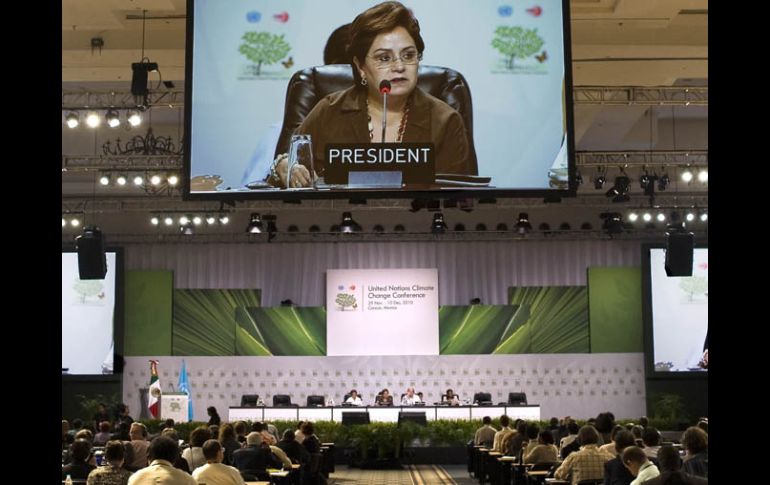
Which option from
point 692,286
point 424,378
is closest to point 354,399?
point 424,378

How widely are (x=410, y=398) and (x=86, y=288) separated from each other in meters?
8.05

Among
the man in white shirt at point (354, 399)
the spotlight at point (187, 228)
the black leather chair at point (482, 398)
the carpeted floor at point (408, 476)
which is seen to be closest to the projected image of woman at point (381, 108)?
the carpeted floor at point (408, 476)

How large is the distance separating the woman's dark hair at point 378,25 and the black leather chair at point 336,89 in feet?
0.55

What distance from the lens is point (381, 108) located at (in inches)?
265

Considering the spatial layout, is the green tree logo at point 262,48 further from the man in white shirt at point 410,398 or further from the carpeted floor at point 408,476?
the man in white shirt at point 410,398

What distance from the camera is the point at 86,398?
23.8m

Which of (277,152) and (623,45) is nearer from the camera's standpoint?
(277,152)

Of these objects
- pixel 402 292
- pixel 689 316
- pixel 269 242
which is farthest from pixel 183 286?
pixel 689 316

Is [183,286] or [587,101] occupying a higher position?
[587,101]

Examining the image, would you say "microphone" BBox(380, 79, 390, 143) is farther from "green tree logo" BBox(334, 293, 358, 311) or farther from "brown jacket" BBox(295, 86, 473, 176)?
"green tree logo" BBox(334, 293, 358, 311)

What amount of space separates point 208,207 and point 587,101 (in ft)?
38.0

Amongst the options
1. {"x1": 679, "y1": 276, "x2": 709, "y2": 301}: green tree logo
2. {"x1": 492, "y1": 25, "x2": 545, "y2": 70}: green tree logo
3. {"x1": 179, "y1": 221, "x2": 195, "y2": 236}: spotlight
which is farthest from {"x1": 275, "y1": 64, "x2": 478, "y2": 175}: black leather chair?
{"x1": 679, "y1": 276, "x2": 709, "y2": 301}: green tree logo

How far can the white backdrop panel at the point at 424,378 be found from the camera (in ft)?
78.2

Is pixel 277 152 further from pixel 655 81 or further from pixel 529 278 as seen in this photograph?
pixel 529 278
